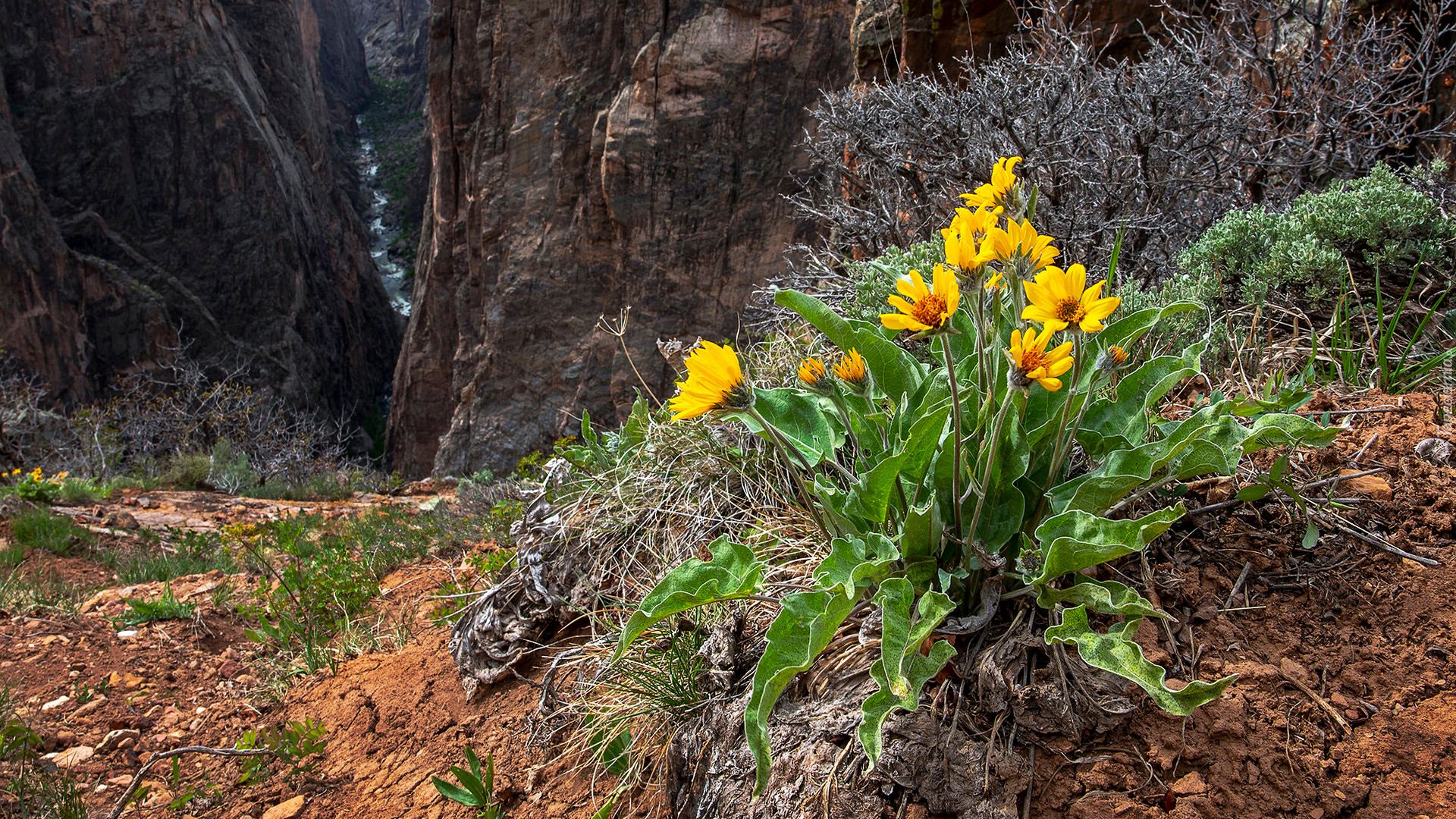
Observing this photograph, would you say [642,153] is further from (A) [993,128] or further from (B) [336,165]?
(B) [336,165]

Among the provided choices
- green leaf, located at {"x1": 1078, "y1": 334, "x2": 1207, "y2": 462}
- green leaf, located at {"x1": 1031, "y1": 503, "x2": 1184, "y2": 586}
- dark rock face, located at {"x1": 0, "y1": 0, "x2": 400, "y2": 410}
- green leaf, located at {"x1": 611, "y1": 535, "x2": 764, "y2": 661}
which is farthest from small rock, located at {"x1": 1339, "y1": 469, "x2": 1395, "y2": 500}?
dark rock face, located at {"x1": 0, "y1": 0, "x2": 400, "y2": 410}

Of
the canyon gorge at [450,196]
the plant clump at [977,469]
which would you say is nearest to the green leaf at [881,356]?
the plant clump at [977,469]

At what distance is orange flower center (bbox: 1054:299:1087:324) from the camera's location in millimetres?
1320

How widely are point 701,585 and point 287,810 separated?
1505 mm

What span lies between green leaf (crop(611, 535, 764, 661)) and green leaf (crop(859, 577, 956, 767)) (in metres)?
0.28

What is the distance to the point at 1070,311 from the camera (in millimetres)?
1326

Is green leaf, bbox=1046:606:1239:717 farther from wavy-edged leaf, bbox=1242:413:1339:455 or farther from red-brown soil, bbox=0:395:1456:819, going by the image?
wavy-edged leaf, bbox=1242:413:1339:455

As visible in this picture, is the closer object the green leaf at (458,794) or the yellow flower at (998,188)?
the yellow flower at (998,188)

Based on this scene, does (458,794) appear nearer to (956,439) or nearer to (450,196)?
(956,439)

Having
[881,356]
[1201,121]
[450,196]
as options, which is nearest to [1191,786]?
[881,356]

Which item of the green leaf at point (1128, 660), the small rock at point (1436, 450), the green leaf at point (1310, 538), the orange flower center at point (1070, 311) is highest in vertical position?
the orange flower center at point (1070, 311)

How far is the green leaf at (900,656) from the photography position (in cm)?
124

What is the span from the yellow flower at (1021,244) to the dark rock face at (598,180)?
37.9ft

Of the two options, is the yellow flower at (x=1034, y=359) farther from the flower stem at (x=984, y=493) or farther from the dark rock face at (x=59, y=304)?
the dark rock face at (x=59, y=304)
